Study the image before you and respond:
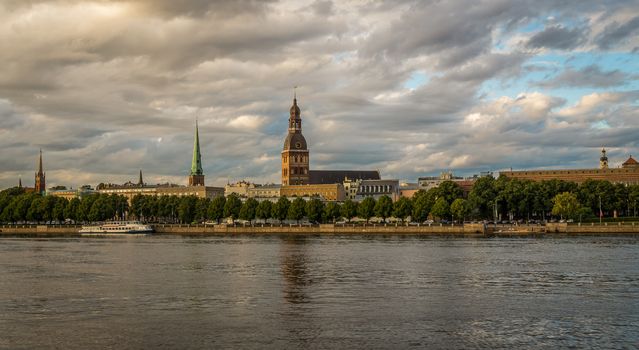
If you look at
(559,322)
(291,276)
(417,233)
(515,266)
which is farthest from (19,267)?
(417,233)

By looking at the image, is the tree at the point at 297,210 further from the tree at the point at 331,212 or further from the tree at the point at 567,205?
Result: the tree at the point at 567,205

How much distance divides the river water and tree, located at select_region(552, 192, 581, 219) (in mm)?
61671

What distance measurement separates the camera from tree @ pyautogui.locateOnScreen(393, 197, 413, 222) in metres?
147

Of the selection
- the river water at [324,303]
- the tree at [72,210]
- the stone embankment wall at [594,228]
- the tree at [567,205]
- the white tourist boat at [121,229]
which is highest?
the tree at [72,210]

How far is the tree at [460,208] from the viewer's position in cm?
13950

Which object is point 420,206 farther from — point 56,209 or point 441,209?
point 56,209

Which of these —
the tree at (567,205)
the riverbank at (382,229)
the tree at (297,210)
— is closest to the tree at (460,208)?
the riverbank at (382,229)

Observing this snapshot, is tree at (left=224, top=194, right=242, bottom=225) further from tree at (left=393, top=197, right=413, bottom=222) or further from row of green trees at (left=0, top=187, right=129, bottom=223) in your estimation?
tree at (left=393, top=197, right=413, bottom=222)

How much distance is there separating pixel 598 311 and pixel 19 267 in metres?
45.6

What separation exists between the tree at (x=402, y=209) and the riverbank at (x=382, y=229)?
4.76 meters

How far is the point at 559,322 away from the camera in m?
34.9

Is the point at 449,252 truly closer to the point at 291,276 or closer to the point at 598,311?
the point at 291,276

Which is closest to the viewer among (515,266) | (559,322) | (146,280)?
(559,322)

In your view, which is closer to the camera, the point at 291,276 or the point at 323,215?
the point at 291,276
